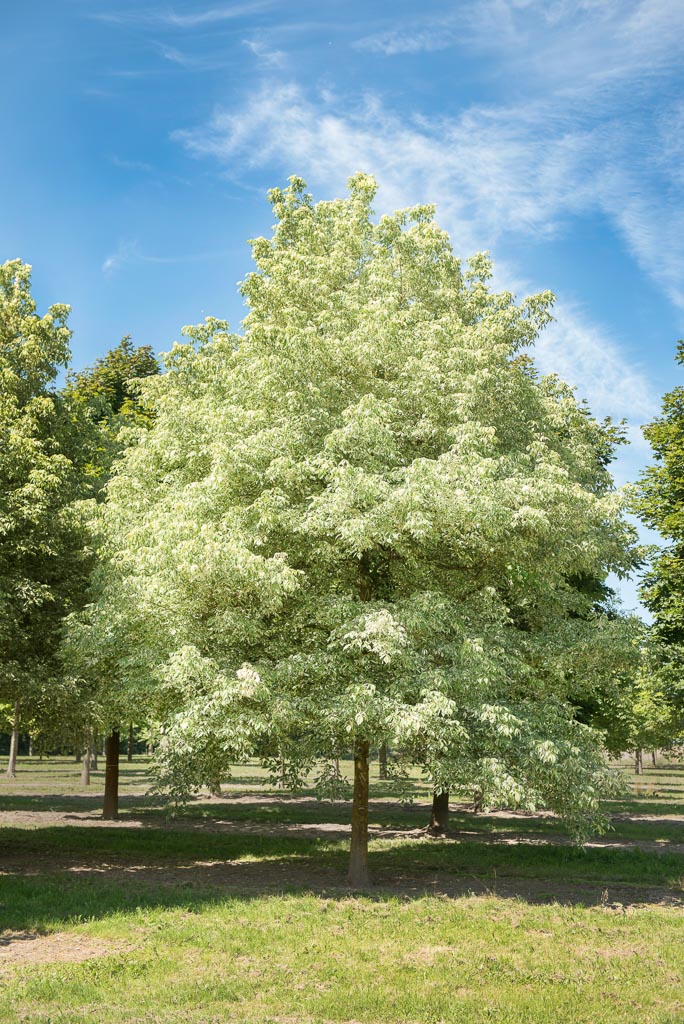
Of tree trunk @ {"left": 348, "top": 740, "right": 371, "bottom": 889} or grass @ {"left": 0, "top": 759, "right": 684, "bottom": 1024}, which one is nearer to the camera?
grass @ {"left": 0, "top": 759, "right": 684, "bottom": 1024}

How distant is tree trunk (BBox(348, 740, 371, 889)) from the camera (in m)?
17.6

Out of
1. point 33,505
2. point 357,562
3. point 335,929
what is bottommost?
point 335,929

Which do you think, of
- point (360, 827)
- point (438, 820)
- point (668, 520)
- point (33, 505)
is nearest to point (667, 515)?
point (668, 520)

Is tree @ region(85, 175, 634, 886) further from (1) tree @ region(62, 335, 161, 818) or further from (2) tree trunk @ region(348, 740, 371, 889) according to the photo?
(1) tree @ region(62, 335, 161, 818)

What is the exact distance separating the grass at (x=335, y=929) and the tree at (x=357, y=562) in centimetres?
213

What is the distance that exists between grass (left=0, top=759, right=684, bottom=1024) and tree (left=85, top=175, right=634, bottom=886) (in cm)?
213

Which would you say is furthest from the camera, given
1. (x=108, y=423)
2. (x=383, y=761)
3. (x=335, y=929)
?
(x=383, y=761)

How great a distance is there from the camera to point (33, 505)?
1942 centimetres

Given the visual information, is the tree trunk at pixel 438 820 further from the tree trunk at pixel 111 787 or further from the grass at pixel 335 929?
the tree trunk at pixel 111 787

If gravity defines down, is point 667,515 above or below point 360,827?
above

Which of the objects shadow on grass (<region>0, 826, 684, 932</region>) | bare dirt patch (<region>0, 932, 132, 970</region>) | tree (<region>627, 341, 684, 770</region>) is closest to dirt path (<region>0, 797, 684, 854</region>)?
shadow on grass (<region>0, 826, 684, 932</region>)

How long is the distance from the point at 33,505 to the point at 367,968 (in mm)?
12758

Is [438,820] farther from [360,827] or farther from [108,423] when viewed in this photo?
[108,423]

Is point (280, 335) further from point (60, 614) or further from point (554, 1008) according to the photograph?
point (554, 1008)
